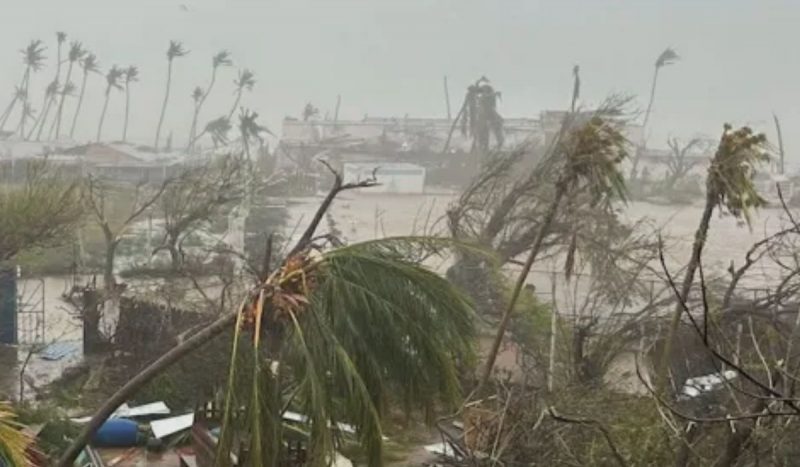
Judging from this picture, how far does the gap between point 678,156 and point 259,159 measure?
48.6ft

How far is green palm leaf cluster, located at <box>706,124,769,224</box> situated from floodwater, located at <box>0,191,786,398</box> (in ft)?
2.01

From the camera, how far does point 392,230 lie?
21422 mm

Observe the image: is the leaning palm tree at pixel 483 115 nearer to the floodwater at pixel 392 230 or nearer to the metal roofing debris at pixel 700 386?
the floodwater at pixel 392 230

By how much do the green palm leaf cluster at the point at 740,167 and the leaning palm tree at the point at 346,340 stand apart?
3.03 metres

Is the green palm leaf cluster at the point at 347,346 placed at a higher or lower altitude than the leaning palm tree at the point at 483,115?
lower

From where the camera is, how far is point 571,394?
8.68m

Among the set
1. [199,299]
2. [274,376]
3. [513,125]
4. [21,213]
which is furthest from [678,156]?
[274,376]

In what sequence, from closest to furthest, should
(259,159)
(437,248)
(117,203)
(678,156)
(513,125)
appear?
(437,248) → (117,203) → (678,156) → (259,159) → (513,125)

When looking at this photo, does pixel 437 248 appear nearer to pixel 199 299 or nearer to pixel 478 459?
pixel 478 459

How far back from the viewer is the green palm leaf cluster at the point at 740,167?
731 centimetres

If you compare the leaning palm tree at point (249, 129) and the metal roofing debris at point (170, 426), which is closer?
the metal roofing debris at point (170, 426)

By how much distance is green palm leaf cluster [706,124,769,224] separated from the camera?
7309 millimetres

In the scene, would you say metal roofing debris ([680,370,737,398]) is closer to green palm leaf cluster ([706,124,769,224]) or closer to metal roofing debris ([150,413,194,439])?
green palm leaf cluster ([706,124,769,224])

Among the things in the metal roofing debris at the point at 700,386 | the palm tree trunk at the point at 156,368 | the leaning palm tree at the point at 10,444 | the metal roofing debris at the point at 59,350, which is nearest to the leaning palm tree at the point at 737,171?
the metal roofing debris at the point at 700,386
